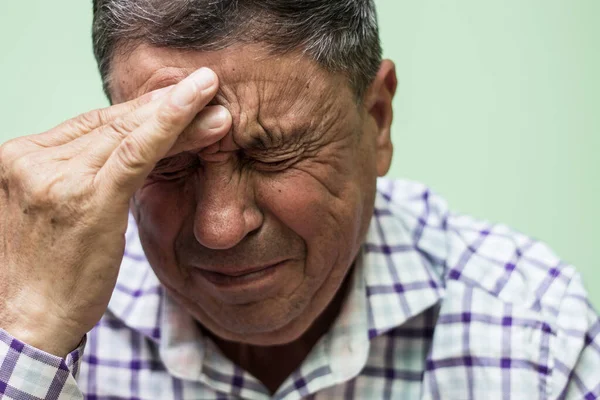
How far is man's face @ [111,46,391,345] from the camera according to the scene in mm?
1600

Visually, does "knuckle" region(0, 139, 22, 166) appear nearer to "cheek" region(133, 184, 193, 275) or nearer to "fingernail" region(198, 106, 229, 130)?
"cheek" region(133, 184, 193, 275)

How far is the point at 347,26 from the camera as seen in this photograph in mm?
1731

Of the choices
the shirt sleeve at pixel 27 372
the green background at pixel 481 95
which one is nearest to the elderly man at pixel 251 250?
the shirt sleeve at pixel 27 372

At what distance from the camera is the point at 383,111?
75.7 inches

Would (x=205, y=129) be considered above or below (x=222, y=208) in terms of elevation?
above

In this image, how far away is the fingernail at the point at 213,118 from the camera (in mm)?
1555

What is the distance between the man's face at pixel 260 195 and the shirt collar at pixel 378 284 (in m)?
0.15

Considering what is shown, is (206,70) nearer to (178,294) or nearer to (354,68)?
(354,68)

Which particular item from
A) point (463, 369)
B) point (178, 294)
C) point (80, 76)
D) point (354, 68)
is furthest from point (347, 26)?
point (80, 76)

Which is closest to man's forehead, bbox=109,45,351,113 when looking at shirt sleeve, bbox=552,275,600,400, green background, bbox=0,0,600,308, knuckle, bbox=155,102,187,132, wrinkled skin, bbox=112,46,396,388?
wrinkled skin, bbox=112,46,396,388

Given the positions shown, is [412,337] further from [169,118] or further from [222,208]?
[169,118]

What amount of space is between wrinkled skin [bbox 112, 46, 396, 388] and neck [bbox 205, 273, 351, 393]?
8.1 inches

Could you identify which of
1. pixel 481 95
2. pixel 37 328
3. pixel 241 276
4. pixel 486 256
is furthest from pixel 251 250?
pixel 481 95

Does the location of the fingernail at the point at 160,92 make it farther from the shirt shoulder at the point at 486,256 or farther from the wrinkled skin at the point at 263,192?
the shirt shoulder at the point at 486,256
